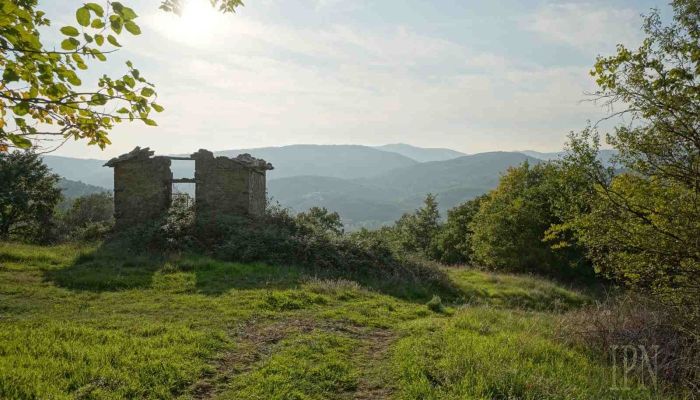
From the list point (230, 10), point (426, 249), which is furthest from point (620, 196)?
point (426, 249)

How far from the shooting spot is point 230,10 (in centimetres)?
547

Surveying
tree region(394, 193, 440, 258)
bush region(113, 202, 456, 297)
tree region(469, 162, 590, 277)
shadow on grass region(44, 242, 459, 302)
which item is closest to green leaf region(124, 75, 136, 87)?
shadow on grass region(44, 242, 459, 302)

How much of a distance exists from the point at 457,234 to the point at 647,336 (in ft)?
97.9

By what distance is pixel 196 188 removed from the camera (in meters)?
21.3

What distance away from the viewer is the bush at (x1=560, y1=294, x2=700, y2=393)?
23.7 ft

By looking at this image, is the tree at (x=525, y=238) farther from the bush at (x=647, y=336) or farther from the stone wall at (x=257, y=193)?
the bush at (x=647, y=336)

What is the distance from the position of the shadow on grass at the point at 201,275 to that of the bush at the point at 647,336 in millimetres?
5935

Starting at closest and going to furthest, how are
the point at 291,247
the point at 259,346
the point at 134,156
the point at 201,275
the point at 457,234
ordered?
the point at 259,346 < the point at 201,275 < the point at 291,247 < the point at 134,156 < the point at 457,234

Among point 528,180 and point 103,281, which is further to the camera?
point 528,180

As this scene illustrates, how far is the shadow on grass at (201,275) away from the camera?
490 inches

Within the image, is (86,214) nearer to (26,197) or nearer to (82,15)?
(26,197)

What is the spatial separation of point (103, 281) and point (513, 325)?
10525mm

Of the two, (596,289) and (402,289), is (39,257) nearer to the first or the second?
(402,289)

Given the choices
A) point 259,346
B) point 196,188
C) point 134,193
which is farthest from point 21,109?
point 134,193
